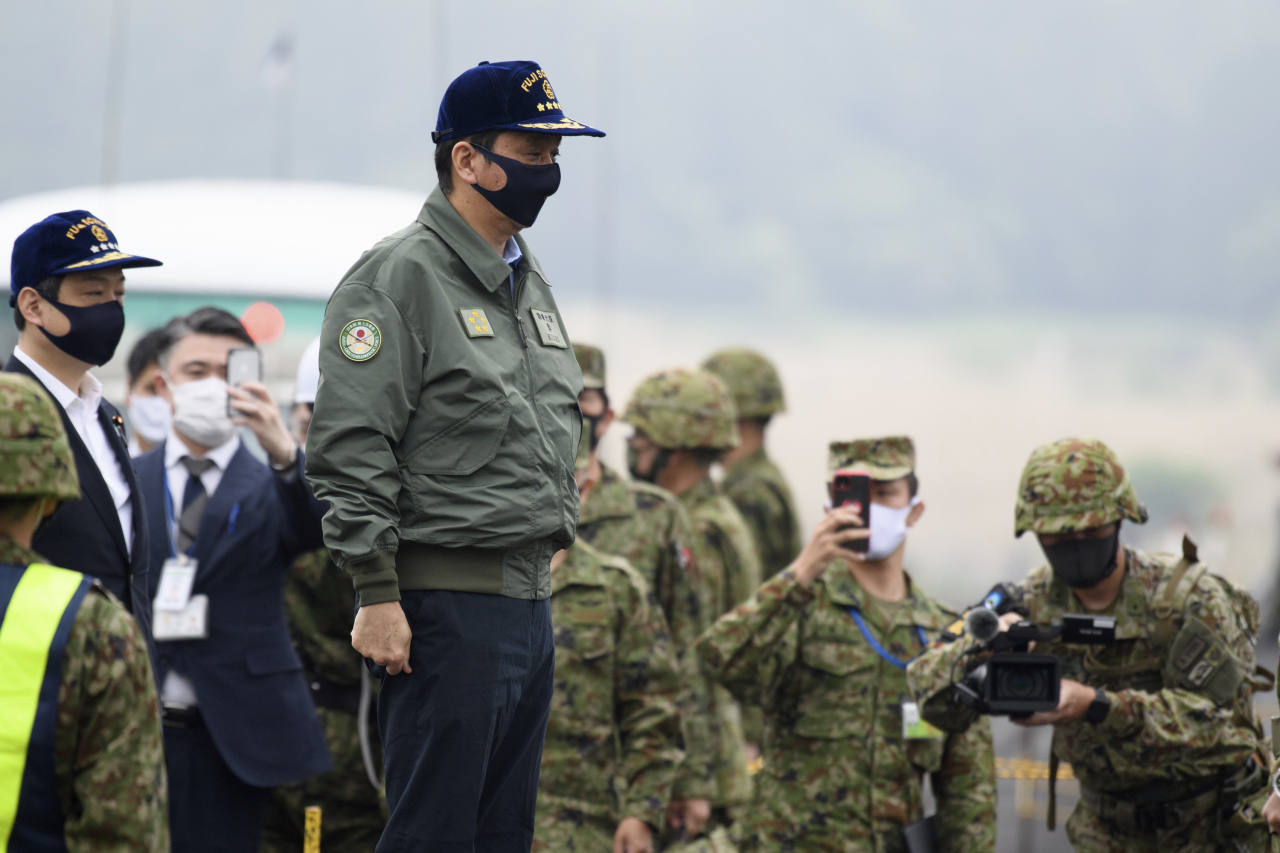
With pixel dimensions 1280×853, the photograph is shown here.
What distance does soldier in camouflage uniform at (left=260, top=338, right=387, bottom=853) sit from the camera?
482cm

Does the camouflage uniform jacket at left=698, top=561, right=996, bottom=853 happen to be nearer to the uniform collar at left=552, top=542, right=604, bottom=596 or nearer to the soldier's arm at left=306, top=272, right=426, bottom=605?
the uniform collar at left=552, top=542, right=604, bottom=596

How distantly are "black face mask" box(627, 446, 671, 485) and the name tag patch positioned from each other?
3.77 m

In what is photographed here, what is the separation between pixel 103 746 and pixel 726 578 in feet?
14.8

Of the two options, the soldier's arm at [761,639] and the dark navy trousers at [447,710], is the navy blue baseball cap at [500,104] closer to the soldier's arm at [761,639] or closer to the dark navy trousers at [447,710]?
the dark navy trousers at [447,710]

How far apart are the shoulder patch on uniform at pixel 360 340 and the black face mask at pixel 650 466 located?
4.18 meters

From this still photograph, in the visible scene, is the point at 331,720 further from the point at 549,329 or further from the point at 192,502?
the point at 549,329

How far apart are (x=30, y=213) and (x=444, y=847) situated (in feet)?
26.3

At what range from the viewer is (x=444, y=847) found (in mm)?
2783

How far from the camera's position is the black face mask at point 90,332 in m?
3.50

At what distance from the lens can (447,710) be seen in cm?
276

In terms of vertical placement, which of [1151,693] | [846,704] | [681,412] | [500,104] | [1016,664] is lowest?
[846,704]

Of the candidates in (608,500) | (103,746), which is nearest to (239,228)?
(608,500)

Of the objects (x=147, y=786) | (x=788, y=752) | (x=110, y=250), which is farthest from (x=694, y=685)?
(x=147, y=786)

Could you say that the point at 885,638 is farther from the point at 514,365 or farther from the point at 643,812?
the point at 514,365
